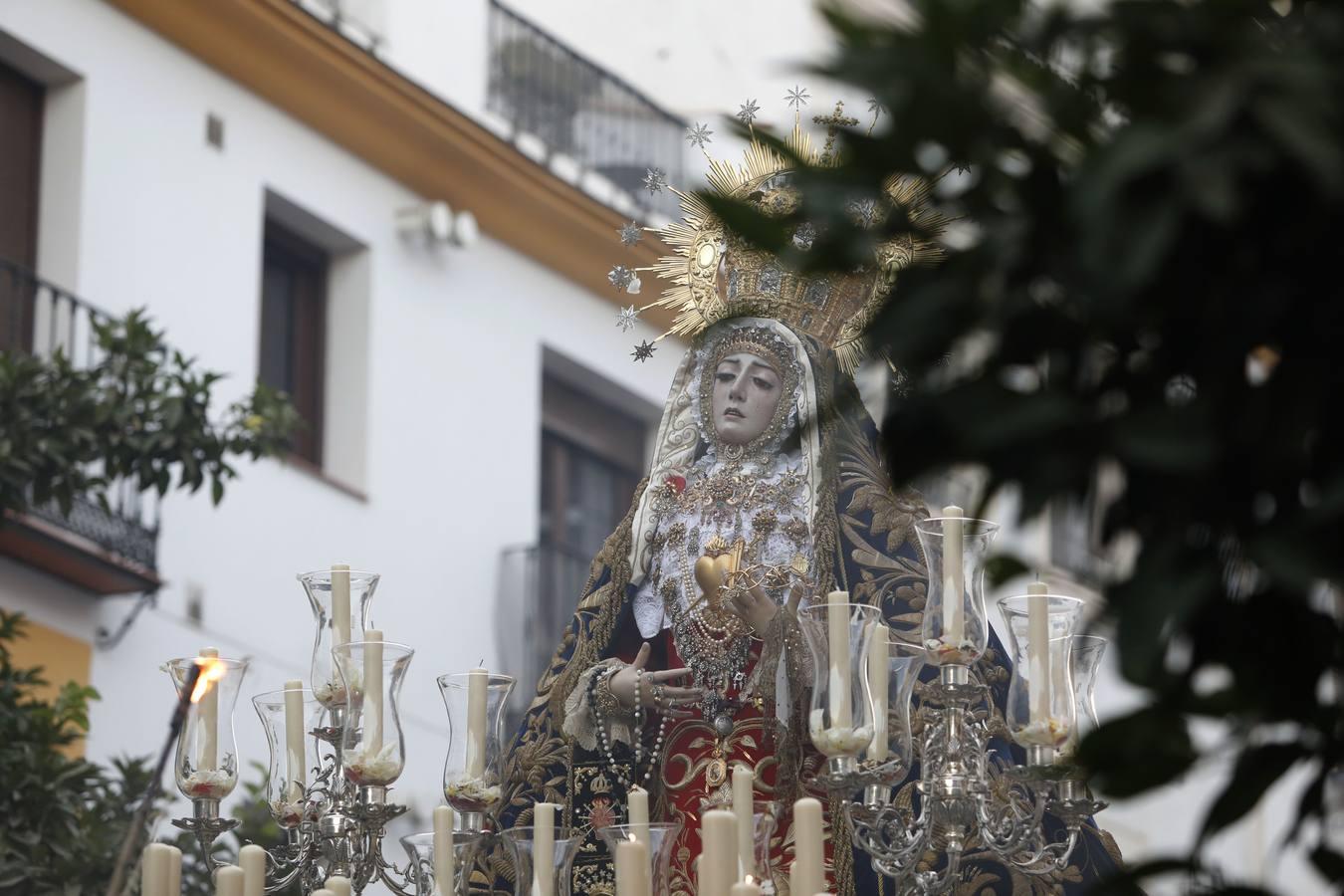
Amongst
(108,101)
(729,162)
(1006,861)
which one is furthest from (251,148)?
(1006,861)

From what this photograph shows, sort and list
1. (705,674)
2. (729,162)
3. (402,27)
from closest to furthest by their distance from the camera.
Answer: (705,674)
(729,162)
(402,27)

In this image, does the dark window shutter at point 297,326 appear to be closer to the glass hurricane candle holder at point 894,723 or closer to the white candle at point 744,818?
the glass hurricane candle holder at point 894,723

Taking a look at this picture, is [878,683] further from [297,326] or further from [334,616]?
[297,326]

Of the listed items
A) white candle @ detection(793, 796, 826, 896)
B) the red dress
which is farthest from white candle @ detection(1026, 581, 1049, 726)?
the red dress

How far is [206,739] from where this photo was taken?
5242 millimetres

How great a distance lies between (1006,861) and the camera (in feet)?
15.9

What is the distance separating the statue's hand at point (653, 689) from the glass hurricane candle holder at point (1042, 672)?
949 millimetres

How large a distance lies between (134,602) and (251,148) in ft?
7.82

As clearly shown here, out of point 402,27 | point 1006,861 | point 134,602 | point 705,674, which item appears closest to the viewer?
point 1006,861

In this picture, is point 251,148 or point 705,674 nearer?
point 705,674

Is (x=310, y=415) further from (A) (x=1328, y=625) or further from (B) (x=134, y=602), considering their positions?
(A) (x=1328, y=625)

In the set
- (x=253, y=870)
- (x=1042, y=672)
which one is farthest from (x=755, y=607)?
(x=253, y=870)

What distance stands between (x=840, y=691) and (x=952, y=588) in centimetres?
46

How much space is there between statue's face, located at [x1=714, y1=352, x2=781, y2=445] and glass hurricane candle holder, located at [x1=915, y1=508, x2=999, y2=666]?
3.44ft
